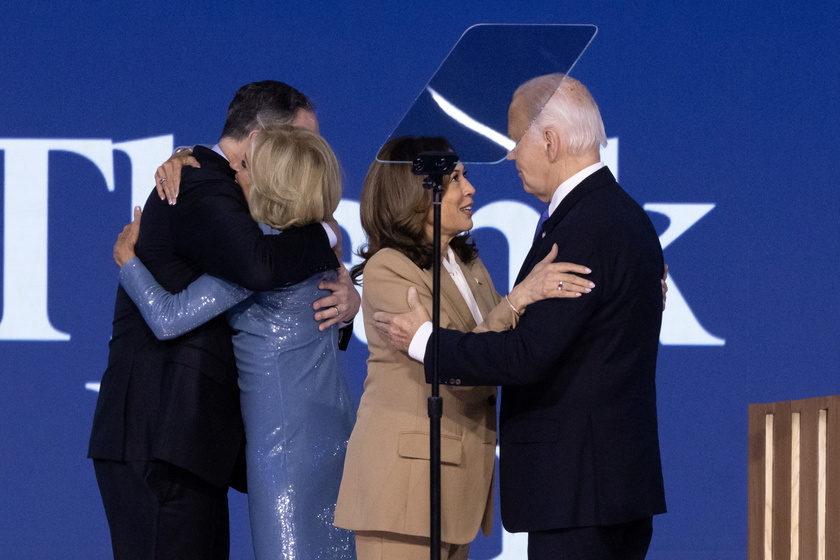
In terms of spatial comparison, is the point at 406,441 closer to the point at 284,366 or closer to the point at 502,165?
Answer: the point at 284,366

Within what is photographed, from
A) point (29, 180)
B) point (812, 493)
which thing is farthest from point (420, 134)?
point (29, 180)

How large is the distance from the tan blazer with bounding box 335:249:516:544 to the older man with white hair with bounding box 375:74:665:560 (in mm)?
121

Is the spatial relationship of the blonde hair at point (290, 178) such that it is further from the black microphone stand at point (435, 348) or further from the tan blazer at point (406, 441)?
the black microphone stand at point (435, 348)

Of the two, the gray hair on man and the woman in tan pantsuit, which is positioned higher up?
the gray hair on man

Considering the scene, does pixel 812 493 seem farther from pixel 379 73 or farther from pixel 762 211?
pixel 379 73

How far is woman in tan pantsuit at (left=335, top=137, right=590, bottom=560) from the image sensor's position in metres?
2.31

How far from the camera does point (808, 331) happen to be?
14.8ft

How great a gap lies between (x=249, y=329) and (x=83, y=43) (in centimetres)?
232

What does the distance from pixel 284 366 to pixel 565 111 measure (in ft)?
2.90

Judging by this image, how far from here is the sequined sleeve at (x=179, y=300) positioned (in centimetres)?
249

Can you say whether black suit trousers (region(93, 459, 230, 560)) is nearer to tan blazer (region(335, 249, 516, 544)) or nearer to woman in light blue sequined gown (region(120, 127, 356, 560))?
woman in light blue sequined gown (region(120, 127, 356, 560))

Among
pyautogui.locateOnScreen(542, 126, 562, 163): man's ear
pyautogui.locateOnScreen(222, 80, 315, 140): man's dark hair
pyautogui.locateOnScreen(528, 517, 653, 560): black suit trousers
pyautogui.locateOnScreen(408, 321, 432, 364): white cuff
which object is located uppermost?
pyautogui.locateOnScreen(222, 80, 315, 140): man's dark hair

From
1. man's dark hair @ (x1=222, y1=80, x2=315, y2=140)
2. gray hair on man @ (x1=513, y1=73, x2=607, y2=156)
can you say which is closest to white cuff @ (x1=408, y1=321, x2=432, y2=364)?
gray hair on man @ (x1=513, y1=73, x2=607, y2=156)

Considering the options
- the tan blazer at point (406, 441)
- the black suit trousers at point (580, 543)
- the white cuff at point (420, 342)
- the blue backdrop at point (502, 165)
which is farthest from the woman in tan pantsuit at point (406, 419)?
the blue backdrop at point (502, 165)
